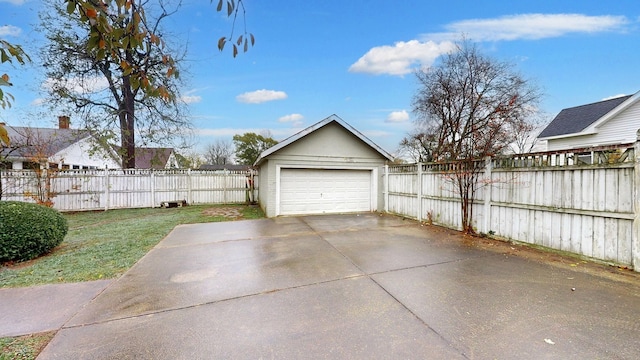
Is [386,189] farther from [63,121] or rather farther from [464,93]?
[63,121]

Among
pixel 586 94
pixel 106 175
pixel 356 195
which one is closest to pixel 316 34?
pixel 356 195

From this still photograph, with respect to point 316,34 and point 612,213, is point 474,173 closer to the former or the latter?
point 612,213

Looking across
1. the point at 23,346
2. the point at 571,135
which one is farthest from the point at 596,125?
the point at 23,346

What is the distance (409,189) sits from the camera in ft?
30.2

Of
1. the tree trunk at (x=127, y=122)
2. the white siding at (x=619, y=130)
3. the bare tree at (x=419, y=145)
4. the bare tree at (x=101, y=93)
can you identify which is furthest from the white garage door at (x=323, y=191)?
the white siding at (x=619, y=130)

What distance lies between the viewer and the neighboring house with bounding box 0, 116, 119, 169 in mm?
10641

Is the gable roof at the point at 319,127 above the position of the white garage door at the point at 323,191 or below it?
above

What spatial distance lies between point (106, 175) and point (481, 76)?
21.9m

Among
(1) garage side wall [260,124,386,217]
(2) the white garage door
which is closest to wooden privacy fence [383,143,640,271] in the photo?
(1) garage side wall [260,124,386,217]

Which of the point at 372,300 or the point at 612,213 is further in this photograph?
the point at 612,213

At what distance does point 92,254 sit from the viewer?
5211mm

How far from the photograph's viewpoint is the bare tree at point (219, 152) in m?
44.9

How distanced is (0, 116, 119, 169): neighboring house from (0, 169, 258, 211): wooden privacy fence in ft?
2.70

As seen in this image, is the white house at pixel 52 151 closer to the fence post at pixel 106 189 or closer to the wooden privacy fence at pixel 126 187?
the fence post at pixel 106 189
